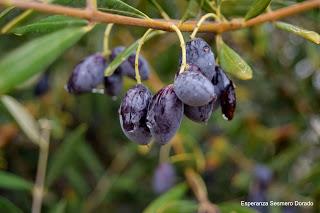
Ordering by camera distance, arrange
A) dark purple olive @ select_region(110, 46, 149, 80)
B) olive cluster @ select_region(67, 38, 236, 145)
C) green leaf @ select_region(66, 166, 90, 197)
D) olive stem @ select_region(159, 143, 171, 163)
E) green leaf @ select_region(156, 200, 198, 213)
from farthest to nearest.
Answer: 1. green leaf @ select_region(66, 166, 90, 197)
2. olive stem @ select_region(159, 143, 171, 163)
3. green leaf @ select_region(156, 200, 198, 213)
4. dark purple olive @ select_region(110, 46, 149, 80)
5. olive cluster @ select_region(67, 38, 236, 145)

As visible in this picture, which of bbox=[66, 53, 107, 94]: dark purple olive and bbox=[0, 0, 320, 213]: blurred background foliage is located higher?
bbox=[66, 53, 107, 94]: dark purple olive

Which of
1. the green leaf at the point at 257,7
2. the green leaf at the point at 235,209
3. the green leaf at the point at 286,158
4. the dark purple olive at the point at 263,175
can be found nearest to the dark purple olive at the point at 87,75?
the green leaf at the point at 257,7

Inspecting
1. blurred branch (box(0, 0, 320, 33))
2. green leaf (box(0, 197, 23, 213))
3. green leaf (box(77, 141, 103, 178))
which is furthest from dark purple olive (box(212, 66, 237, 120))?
green leaf (box(77, 141, 103, 178))

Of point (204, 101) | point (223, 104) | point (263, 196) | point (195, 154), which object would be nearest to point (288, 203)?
point (263, 196)

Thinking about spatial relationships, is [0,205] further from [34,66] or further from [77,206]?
[34,66]

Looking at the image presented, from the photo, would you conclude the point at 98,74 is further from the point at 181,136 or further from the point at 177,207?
the point at 181,136

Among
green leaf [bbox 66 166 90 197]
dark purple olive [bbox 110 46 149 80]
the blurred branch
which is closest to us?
the blurred branch

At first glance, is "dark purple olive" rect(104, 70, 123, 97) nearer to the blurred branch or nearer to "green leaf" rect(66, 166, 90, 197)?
the blurred branch
